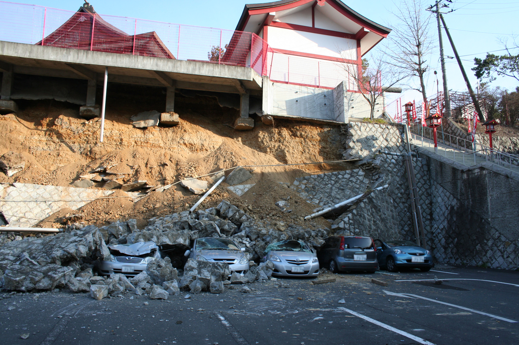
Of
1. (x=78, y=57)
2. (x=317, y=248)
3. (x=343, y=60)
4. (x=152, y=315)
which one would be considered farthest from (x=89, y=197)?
(x=343, y=60)

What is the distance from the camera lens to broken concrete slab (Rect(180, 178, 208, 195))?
15.6 metres

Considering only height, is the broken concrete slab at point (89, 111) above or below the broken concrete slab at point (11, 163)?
above

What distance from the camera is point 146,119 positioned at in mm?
18594

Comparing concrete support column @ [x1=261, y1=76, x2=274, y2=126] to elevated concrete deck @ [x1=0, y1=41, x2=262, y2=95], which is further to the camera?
concrete support column @ [x1=261, y1=76, x2=274, y2=126]

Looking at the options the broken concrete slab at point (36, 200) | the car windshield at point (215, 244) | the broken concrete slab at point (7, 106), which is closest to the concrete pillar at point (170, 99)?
the broken concrete slab at point (36, 200)

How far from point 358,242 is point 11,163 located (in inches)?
619

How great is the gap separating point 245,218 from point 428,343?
1004cm

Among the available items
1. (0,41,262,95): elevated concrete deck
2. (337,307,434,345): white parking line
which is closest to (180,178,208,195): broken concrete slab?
(0,41,262,95): elevated concrete deck

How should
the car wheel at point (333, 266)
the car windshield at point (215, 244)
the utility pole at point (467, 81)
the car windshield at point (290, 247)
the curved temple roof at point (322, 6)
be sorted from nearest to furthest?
the car windshield at point (215, 244), the car windshield at point (290, 247), the car wheel at point (333, 266), the curved temple roof at point (322, 6), the utility pole at point (467, 81)

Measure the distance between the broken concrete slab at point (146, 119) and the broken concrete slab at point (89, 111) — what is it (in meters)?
1.72

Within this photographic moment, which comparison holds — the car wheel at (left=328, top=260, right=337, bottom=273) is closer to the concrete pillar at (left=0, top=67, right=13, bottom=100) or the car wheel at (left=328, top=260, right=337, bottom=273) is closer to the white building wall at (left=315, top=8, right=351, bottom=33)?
the white building wall at (left=315, top=8, right=351, bottom=33)

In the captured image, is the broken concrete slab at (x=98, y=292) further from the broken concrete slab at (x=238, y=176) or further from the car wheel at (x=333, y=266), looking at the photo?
the broken concrete slab at (x=238, y=176)

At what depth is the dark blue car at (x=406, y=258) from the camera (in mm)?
12047

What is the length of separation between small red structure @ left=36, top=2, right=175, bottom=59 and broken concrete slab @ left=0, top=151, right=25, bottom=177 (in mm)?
5403
